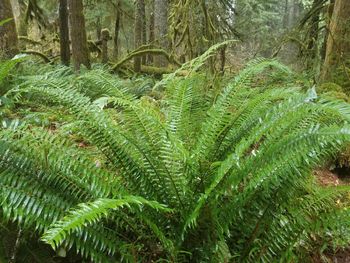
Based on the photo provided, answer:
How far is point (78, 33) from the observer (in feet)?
21.4

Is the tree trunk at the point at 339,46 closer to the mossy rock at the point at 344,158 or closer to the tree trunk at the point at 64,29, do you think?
the mossy rock at the point at 344,158

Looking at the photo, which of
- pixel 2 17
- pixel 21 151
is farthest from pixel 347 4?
pixel 2 17

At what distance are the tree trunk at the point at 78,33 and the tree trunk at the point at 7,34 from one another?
125 centimetres

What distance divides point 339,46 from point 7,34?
15.6ft

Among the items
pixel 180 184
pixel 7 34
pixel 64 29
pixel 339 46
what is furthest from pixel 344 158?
pixel 64 29

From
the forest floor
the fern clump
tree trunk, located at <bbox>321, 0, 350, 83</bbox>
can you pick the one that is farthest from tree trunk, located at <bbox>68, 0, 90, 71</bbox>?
the forest floor

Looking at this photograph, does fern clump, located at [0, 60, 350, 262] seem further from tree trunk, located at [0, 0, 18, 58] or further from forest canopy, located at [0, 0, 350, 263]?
tree trunk, located at [0, 0, 18, 58]

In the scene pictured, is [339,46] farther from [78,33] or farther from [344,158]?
[78,33]

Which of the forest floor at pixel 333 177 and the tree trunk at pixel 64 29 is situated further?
the tree trunk at pixel 64 29

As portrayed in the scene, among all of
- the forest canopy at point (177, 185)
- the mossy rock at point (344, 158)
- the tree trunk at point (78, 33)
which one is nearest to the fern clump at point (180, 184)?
the forest canopy at point (177, 185)

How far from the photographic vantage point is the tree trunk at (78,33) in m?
6.30

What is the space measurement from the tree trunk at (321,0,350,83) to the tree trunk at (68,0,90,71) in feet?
13.8

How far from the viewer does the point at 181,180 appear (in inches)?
86.5

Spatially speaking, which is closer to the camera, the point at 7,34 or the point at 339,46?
the point at 339,46
